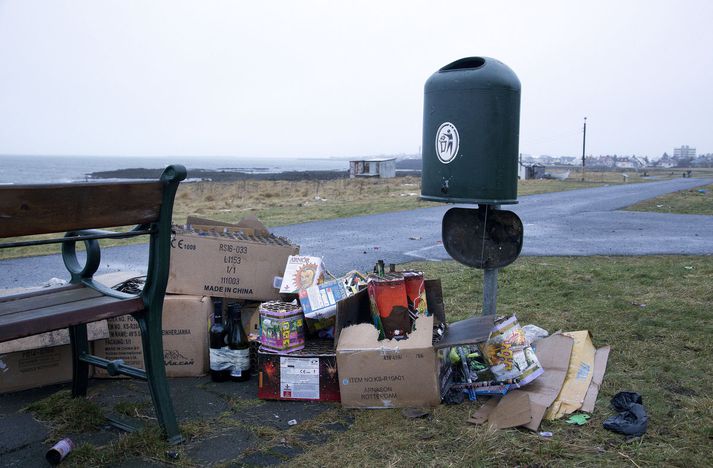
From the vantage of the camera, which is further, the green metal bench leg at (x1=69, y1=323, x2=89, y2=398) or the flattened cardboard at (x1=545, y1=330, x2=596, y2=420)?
the green metal bench leg at (x1=69, y1=323, x2=89, y2=398)

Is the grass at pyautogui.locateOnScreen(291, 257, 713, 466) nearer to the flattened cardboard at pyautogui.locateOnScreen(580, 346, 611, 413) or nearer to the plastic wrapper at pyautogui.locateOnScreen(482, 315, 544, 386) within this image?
the flattened cardboard at pyautogui.locateOnScreen(580, 346, 611, 413)

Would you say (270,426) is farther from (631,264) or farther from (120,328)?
(631,264)

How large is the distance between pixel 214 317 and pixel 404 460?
173 cm

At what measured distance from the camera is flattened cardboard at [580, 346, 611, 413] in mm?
3436

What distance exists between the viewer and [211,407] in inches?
140

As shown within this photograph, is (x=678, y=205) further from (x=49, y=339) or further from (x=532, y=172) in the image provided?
(x=532, y=172)

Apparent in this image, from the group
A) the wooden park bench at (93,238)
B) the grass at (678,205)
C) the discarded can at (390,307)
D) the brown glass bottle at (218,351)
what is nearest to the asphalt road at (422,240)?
the grass at (678,205)

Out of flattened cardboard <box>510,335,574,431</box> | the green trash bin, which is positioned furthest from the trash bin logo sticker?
flattened cardboard <box>510,335,574,431</box>

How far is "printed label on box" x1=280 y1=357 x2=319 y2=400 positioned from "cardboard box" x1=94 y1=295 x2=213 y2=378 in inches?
29.5

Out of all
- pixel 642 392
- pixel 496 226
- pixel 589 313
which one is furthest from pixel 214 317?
pixel 589 313

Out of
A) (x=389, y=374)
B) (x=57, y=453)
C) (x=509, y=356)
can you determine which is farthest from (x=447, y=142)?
(x=57, y=453)

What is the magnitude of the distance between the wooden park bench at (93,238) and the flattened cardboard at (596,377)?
2.36m

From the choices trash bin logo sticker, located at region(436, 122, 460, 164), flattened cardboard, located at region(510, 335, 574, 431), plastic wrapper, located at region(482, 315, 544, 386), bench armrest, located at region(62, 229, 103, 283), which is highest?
trash bin logo sticker, located at region(436, 122, 460, 164)

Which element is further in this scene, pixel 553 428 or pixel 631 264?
pixel 631 264
